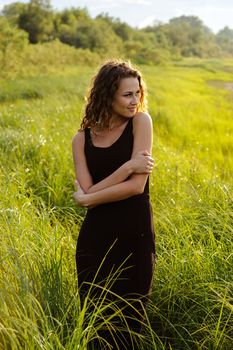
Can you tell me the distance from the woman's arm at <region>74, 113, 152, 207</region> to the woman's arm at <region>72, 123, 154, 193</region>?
27 mm

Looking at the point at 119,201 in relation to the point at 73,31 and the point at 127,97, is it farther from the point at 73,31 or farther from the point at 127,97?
the point at 73,31

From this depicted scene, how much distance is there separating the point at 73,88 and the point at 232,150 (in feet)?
23.8

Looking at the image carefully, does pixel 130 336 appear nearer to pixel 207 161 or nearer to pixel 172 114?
pixel 207 161

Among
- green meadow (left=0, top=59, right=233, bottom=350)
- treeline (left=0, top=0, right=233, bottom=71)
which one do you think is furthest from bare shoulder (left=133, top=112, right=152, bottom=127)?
treeline (left=0, top=0, right=233, bottom=71)

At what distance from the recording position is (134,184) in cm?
235

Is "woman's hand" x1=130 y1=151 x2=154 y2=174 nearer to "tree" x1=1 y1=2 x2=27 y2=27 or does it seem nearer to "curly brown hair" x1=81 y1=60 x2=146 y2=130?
"curly brown hair" x1=81 y1=60 x2=146 y2=130

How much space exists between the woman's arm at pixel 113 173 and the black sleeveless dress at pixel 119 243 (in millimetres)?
53

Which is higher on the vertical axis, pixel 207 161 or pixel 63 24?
pixel 63 24

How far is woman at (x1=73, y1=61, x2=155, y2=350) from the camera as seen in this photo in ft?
7.80

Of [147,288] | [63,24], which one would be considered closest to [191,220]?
[147,288]

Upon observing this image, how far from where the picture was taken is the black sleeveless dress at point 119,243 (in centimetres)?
239

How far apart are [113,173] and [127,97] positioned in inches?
14.7

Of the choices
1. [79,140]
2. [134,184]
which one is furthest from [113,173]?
[79,140]

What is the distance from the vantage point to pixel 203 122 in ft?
35.4
